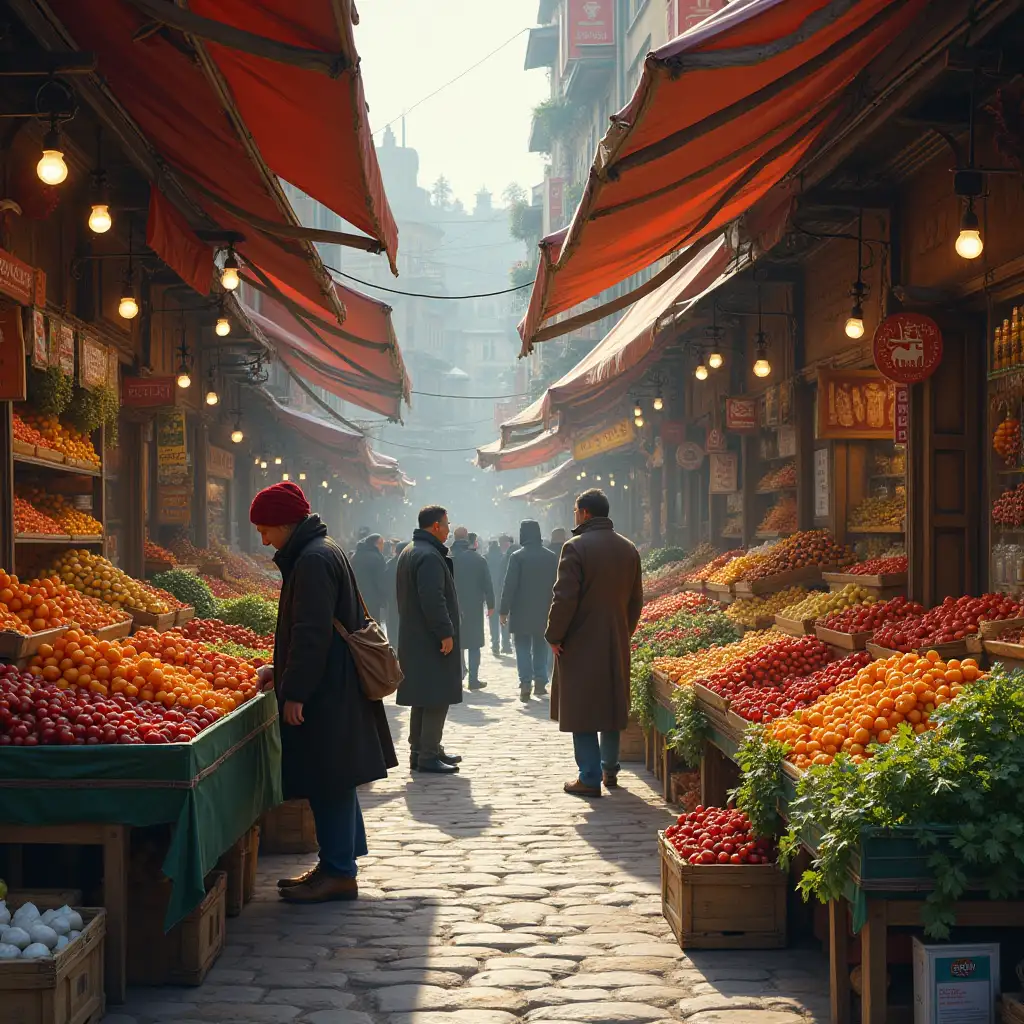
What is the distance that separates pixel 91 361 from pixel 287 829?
370 cm

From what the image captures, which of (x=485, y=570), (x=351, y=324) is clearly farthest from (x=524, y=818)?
(x=485, y=570)

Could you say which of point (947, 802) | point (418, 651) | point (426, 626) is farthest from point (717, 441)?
point (947, 802)

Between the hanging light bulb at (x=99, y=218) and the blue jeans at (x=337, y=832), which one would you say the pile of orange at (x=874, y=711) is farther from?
the hanging light bulb at (x=99, y=218)

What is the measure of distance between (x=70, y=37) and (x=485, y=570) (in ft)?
37.7

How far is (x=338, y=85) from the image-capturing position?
5.66m

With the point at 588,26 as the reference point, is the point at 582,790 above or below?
below

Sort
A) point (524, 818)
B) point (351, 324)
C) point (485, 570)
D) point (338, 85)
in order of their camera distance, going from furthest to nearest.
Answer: point (485, 570), point (351, 324), point (524, 818), point (338, 85)

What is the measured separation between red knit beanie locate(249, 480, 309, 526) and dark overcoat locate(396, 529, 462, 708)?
3.66 meters

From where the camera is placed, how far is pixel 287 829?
25.6ft

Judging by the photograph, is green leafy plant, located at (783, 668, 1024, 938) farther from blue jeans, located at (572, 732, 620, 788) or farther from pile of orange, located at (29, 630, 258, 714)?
blue jeans, located at (572, 732, 620, 788)

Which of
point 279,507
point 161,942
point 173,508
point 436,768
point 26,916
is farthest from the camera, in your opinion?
point 173,508

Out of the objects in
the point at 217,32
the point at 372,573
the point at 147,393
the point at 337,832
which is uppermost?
the point at 217,32

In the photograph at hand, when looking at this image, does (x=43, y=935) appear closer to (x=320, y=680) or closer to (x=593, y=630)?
(x=320, y=680)

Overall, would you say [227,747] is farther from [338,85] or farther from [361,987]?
[338,85]
